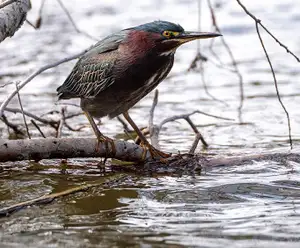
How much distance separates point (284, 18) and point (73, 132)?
559 cm

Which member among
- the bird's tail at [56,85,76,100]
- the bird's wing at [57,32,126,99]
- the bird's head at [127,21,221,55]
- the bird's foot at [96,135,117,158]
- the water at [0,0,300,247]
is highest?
the bird's head at [127,21,221,55]

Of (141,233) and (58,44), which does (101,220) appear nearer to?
(141,233)

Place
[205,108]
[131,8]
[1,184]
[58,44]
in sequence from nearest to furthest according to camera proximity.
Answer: [1,184] → [205,108] → [58,44] → [131,8]

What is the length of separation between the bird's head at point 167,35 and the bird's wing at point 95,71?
0.98 ft

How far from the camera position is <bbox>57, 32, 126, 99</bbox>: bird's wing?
20.0ft

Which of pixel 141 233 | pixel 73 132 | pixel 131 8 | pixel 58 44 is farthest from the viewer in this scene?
pixel 131 8

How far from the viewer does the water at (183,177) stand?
4684mm

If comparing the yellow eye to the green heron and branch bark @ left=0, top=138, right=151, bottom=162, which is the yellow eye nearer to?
the green heron

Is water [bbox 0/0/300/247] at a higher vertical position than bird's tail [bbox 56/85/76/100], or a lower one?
lower

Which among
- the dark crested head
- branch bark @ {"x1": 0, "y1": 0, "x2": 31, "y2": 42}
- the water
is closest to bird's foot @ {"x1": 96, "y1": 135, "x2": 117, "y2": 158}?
the water

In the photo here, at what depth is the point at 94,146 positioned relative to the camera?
19.8ft

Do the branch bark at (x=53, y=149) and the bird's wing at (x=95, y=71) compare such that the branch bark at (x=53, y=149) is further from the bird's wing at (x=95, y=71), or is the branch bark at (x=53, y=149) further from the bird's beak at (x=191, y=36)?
the bird's beak at (x=191, y=36)

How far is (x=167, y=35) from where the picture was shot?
19.2 feet

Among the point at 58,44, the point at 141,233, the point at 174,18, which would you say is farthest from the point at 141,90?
the point at 174,18
